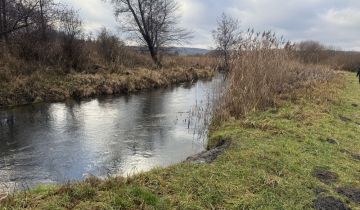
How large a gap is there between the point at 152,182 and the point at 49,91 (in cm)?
1444

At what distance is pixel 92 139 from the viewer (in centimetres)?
1079

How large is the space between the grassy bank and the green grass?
11.2 m

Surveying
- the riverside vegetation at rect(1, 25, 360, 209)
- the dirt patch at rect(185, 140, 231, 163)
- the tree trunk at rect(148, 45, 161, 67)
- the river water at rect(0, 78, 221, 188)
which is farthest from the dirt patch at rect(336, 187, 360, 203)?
the tree trunk at rect(148, 45, 161, 67)

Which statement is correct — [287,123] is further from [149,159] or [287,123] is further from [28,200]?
[28,200]

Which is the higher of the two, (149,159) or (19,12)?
(19,12)

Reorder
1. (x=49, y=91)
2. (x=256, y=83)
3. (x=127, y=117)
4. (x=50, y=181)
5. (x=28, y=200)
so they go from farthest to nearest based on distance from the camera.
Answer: (x=49, y=91), (x=127, y=117), (x=256, y=83), (x=50, y=181), (x=28, y=200)

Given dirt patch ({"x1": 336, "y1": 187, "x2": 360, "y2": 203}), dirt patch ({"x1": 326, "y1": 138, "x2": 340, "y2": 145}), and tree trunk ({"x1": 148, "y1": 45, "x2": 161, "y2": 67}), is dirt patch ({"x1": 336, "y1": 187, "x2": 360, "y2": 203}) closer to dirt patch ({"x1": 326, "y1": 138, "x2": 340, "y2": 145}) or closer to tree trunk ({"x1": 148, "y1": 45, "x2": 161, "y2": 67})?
dirt patch ({"x1": 326, "y1": 138, "x2": 340, "y2": 145})

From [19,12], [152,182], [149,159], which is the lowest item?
[149,159]

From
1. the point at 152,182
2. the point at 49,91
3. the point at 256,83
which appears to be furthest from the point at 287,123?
the point at 49,91

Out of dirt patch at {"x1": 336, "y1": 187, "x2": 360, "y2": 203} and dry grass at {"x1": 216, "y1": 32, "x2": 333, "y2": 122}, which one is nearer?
dirt patch at {"x1": 336, "y1": 187, "x2": 360, "y2": 203}

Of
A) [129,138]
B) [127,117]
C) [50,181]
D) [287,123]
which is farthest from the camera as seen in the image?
[127,117]

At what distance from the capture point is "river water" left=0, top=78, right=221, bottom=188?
8.13 m

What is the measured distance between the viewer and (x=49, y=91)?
1878 cm

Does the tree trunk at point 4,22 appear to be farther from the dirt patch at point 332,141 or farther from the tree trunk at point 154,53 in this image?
the dirt patch at point 332,141
